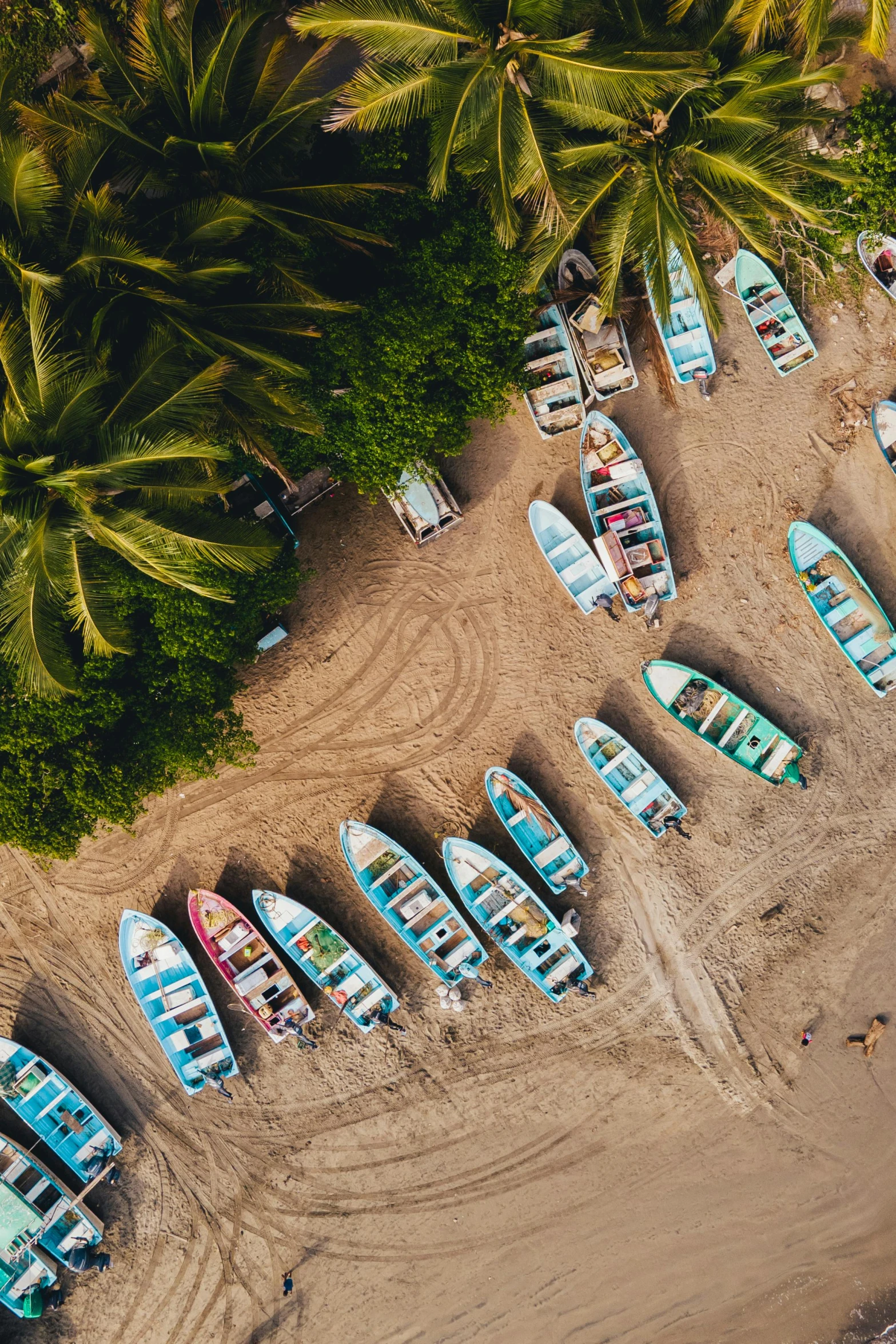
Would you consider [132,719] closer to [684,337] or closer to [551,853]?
[551,853]

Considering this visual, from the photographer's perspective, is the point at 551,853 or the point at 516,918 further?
the point at 516,918

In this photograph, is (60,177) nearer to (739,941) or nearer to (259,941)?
(259,941)

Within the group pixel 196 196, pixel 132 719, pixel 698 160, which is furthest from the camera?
pixel 132 719

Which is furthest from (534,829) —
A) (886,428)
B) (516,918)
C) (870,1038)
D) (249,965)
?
(886,428)

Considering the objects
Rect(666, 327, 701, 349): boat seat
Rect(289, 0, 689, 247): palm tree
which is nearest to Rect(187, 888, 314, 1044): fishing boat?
Rect(289, 0, 689, 247): palm tree

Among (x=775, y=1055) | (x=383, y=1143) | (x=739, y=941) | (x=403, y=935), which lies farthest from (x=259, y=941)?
(x=775, y=1055)

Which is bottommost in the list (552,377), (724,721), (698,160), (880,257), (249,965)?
(724,721)

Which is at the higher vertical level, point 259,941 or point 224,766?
point 224,766

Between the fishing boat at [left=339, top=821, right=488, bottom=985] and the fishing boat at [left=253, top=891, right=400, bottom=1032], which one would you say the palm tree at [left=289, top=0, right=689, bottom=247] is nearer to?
the fishing boat at [left=339, top=821, right=488, bottom=985]

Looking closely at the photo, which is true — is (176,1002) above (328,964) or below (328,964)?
above
